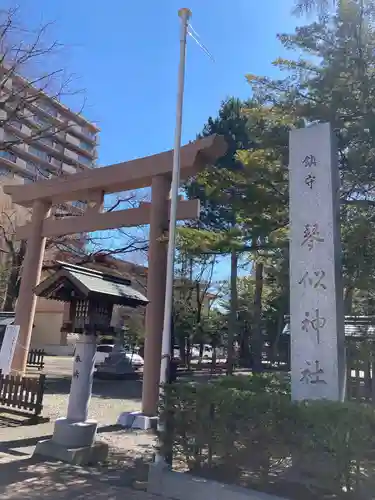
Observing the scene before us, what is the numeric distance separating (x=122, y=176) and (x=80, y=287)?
4.25 m

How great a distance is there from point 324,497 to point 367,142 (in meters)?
4.77

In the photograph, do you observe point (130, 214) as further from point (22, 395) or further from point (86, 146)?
point (86, 146)

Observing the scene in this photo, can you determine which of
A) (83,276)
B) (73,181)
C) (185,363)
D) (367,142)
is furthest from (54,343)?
(367,142)

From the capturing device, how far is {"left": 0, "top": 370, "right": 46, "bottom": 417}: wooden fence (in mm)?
8836

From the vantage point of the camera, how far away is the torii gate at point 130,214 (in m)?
9.01

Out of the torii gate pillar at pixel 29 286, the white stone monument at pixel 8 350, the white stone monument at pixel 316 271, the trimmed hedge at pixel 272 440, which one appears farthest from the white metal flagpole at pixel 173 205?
the torii gate pillar at pixel 29 286

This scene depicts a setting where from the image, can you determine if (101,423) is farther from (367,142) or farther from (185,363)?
(185,363)

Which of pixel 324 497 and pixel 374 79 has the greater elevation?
pixel 374 79

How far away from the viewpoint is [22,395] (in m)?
9.08

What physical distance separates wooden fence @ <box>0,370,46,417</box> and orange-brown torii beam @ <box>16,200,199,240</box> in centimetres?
382

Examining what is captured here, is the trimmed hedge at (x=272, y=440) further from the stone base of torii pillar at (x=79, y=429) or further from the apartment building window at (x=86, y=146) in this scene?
the apartment building window at (x=86, y=146)

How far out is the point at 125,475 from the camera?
5.95 meters

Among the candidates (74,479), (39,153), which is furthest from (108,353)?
(39,153)

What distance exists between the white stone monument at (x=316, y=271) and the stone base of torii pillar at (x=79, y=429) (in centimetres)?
315
